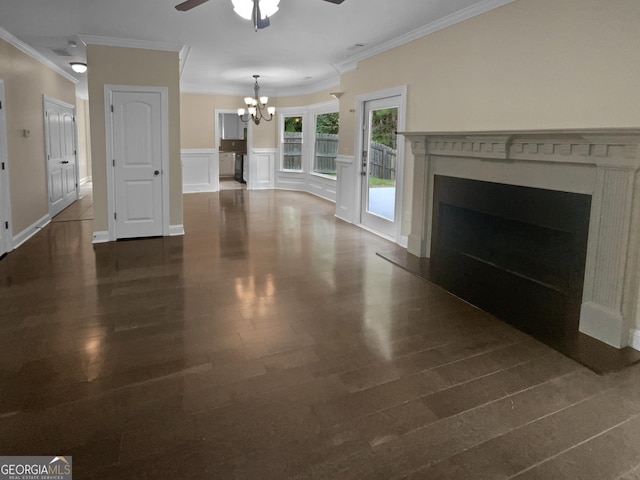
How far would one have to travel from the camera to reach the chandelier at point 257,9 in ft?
9.08

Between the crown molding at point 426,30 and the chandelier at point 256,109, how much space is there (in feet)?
10.7

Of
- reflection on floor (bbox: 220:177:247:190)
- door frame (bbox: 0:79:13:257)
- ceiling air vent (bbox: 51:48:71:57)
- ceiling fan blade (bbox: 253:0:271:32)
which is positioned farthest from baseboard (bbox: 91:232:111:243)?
reflection on floor (bbox: 220:177:247:190)

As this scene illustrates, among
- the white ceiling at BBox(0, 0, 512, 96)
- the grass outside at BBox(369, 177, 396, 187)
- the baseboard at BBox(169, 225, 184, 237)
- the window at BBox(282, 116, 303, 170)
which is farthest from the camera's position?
the window at BBox(282, 116, 303, 170)

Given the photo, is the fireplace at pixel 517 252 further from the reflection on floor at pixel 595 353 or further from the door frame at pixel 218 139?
the door frame at pixel 218 139

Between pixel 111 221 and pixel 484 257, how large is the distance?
15.4 feet

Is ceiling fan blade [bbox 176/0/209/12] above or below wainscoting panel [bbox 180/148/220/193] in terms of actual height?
above

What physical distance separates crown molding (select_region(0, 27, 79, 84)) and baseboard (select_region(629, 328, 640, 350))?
685 cm

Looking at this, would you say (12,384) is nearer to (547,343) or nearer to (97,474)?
(97,474)

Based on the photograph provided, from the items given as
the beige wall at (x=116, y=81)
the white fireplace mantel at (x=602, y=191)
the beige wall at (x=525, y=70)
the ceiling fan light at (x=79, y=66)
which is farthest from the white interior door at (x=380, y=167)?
the ceiling fan light at (x=79, y=66)

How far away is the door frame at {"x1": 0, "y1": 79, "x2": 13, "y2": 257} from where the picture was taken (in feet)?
17.1

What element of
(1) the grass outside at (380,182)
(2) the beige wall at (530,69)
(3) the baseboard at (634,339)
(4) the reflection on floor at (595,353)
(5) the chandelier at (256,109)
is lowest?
(4) the reflection on floor at (595,353)

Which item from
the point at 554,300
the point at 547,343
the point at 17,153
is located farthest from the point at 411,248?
the point at 17,153

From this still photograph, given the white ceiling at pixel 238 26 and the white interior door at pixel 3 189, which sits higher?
the white ceiling at pixel 238 26

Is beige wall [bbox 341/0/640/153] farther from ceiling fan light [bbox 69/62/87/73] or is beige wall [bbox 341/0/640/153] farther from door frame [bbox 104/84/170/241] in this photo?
ceiling fan light [bbox 69/62/87/73]
